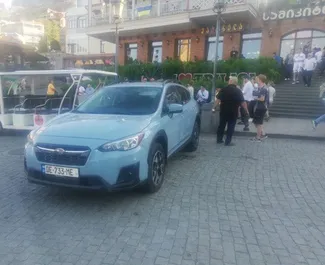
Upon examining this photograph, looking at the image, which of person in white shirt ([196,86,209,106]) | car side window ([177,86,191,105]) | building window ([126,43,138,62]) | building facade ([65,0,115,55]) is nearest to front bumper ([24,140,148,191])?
A: car side window ([177,86,191,105])

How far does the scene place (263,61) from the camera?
15.2m

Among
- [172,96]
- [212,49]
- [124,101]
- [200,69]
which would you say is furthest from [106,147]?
[212,49]

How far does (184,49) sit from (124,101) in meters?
18.6

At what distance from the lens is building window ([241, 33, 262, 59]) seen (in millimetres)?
19203

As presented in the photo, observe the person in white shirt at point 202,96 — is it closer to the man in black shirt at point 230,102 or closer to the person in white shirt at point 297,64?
the man in black shirt at point 230,102

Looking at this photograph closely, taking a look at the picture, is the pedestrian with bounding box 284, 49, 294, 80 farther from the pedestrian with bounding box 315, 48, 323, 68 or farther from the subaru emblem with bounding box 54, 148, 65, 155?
the subaru emblem with bounding box 54, 148, 65, 155

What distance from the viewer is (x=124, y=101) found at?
17.2 ft

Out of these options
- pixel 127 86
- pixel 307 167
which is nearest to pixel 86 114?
pixel 127 86

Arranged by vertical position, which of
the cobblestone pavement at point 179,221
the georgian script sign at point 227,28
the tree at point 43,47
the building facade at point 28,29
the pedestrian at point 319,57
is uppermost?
the building facade at point 28,29

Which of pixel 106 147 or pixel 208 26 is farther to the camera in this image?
pixel 208 26

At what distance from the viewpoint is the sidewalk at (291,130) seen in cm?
898

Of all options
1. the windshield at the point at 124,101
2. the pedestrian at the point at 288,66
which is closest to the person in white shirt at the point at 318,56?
the pedestrian at the point at 288,66

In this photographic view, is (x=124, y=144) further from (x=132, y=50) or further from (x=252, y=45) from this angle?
(x=132, y=50)

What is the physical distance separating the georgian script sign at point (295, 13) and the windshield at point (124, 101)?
1597cm
